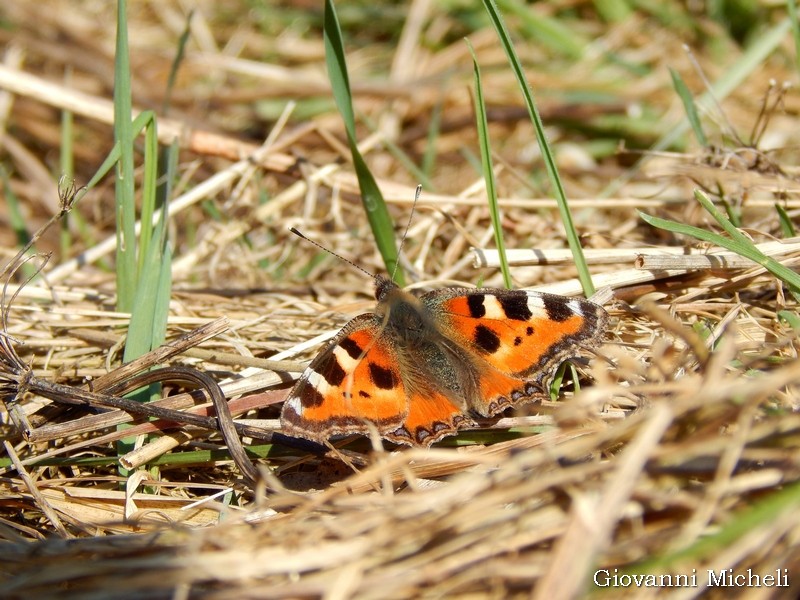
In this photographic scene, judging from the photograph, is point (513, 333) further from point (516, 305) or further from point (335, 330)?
point (335, 330)


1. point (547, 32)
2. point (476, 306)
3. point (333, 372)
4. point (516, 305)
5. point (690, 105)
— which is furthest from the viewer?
point (547, 32)

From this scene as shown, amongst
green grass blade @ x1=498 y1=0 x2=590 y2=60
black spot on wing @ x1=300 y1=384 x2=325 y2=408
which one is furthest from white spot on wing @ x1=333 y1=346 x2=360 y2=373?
green grass blade @ x1=498 y1=0 x2=590 y2=60

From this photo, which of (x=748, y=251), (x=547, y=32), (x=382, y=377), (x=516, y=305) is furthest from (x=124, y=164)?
(x=547, y=32)

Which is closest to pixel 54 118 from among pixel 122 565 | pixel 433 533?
pixel 122 565

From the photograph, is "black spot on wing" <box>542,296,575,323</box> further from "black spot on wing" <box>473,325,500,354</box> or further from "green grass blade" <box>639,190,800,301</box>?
"green grass blade" <box>639,190,800,301</box>

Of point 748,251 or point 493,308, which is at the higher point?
point 748,251

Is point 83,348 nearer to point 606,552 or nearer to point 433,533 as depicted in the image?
point 433,533
